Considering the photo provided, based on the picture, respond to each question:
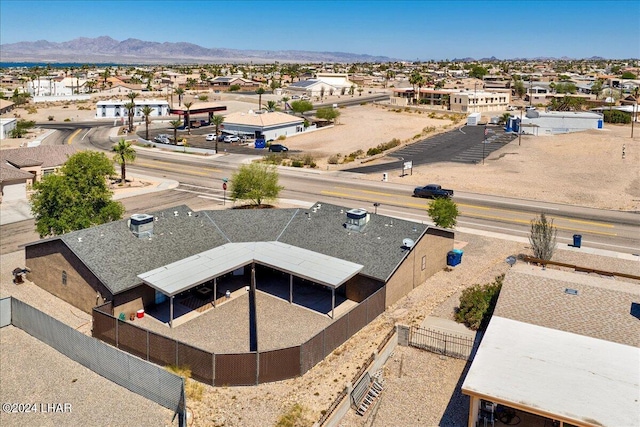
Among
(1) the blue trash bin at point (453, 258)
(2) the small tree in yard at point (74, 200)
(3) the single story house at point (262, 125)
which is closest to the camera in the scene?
(2) the small tree in yard at point (74, 200)

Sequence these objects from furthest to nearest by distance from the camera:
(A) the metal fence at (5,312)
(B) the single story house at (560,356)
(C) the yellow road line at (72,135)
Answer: (C) the yellow road line at (72,135), (A) the metal fence at (5,312), (B) the single story house at (560,356)

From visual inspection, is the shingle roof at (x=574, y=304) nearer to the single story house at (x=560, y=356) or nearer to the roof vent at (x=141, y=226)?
the single story house at (x=560, y=356)

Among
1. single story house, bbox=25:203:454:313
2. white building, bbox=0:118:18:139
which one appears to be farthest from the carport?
white building, bbox=0:118:18:139

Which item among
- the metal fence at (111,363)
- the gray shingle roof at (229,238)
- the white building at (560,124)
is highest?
the white building at (560,124)

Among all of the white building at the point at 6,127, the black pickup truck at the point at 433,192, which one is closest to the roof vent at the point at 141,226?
the black pickup truck at the point at 433,192

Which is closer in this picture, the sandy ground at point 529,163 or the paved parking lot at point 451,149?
the sandy ground at point 529,163

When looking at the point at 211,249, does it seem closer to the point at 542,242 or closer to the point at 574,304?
the point at 574,304

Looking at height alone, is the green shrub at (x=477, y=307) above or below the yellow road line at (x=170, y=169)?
below
